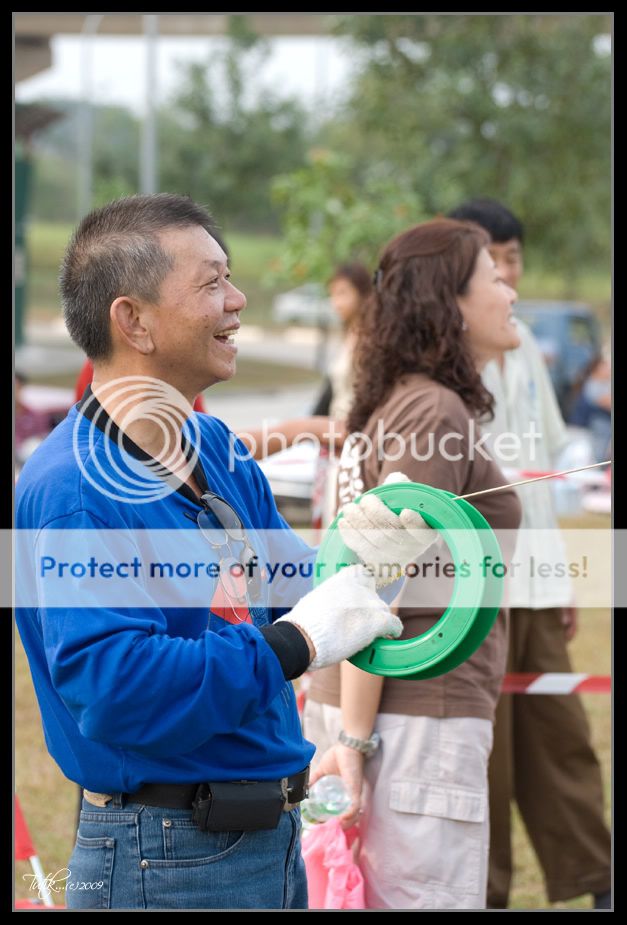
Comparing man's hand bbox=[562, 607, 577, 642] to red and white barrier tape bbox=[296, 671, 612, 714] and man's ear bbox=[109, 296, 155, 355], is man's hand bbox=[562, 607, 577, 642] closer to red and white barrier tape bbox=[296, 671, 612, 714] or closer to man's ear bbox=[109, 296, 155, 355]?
red and white barrier tape bbox=[296, 671, 612, 714]

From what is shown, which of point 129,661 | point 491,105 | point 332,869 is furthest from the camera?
point 491,105

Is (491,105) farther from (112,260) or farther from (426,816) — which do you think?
(112,260)

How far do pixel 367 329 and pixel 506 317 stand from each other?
0.35 m

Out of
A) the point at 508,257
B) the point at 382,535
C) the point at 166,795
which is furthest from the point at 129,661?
the point at 508,257

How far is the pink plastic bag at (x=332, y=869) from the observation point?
250cm

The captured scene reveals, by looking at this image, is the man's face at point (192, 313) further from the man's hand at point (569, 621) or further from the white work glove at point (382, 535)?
the man's hand at point (569, 621)

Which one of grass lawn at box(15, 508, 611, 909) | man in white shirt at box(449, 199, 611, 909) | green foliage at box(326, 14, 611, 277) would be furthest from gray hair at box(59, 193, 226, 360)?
green foliage at box(326, 14, 611, 277)

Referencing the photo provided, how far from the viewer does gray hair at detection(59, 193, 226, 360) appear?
1.78 meters

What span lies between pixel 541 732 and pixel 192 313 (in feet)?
7.96

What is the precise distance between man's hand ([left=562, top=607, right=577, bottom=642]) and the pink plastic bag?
1.42m

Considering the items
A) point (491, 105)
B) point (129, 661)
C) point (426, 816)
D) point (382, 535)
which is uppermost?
point (491, 105)

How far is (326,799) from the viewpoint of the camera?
2.55 metres

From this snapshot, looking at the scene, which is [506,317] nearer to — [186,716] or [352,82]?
[186,716]

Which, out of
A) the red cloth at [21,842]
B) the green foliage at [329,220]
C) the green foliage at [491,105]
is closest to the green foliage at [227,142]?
the green foliage at [491,105]
